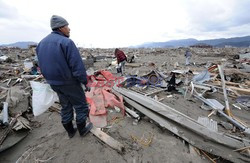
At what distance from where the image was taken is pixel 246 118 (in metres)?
3.63

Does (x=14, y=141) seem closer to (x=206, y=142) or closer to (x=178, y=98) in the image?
(x=206, y=142)

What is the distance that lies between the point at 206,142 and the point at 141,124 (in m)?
1.33

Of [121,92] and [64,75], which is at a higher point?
[64,75]

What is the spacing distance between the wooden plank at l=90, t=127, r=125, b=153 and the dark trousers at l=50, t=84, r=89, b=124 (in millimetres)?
Result: 418

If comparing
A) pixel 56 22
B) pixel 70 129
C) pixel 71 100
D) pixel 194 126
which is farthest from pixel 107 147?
pixel 56 22

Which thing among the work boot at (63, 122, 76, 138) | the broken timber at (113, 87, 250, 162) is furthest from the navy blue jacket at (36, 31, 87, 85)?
the broken timber at (113, 87, 250, 162)

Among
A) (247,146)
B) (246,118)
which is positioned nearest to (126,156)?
(247,146)

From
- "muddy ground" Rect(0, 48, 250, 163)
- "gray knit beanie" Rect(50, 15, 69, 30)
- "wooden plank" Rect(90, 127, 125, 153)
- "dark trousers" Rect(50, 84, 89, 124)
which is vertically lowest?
"muddy ground" Rect(0, 48, 250, 163)

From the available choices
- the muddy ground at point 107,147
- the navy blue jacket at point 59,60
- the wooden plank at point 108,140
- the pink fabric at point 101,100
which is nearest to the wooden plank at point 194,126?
the muddy ground at point 107,147

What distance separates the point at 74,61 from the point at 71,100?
2.38 ft

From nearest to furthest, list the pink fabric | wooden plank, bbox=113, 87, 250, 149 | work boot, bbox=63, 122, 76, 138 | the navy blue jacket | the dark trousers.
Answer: the navy blue jacket < the dark trousers < wooden plank, bbox=113, 87, 250, 149 < work boot, bbox=63, 122, 76, 138 < the pink fabric

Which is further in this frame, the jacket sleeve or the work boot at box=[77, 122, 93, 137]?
the work boot at box=[77, 122, 93, 137]

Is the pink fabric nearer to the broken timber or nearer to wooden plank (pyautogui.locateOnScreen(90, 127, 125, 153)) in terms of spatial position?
wooden plank (pyautogui.locateOnScreen(90, 127, 125, 153))

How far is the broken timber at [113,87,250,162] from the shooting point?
2322 mm
